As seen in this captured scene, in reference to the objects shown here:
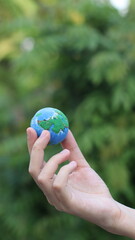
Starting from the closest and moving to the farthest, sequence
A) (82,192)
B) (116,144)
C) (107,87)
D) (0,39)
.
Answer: (82,192) → (116,144) → (107,87) → (0,39)

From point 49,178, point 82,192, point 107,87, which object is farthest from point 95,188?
point 107,87

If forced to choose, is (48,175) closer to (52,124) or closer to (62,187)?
(62,187)

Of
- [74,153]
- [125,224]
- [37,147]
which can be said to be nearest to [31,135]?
[37,147]

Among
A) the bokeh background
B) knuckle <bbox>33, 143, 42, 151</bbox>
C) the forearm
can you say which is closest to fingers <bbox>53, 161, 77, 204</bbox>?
knuckle <bbox>33, 143, 42, 151</bbox>

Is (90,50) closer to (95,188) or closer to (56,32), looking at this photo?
(56,32)

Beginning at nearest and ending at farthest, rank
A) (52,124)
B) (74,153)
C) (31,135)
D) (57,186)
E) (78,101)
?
(57,186), (31,135), (74,153), (52,124), (78,101)

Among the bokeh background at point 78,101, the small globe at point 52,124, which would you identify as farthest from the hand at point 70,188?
the bokeh background at point 78,101
